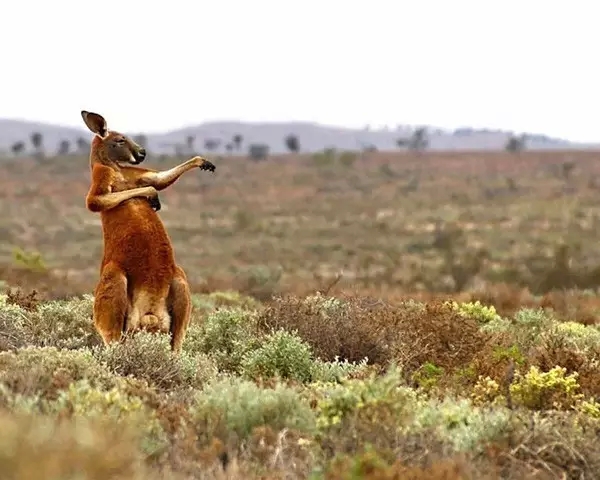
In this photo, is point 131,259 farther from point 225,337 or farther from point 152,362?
point 225,337

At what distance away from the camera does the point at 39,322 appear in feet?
38.1

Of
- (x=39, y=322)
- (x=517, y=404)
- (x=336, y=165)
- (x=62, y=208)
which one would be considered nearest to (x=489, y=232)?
(x=62, y=208)

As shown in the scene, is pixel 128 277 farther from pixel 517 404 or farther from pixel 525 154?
pixel 525 154

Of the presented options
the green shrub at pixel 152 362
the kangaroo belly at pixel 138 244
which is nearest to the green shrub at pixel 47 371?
the green shrub at pixel 152 362

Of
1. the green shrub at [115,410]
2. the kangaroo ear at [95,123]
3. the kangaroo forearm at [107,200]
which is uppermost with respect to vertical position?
the kangaroo ear at [95,123]

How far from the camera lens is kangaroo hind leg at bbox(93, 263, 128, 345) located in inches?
347

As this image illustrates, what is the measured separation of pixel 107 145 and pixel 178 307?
5.02ft

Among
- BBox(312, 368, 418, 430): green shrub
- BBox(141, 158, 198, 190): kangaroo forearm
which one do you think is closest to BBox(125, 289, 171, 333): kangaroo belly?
BBox(141, 158, 198, 190): kangaroo forearm

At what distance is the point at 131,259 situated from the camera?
29.1ft

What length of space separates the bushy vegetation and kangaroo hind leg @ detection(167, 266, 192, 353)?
297 mm

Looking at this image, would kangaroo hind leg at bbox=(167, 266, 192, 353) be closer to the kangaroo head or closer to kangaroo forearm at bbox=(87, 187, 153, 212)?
kangaroo forearm at bbox=(87, 187, 153, 212)

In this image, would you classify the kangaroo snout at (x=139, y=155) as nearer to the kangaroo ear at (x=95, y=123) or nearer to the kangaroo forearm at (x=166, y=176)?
the kangaroo forearm at (x=166, y=176)

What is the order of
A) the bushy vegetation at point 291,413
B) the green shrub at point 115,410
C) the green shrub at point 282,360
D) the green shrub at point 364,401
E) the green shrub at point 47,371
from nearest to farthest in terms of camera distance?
the bushy vegetation at point 291,413, the green shrub at point 115,410, the green shrub at point 364,401, the green shrub at point 47,371, the green shrub at point 282,360

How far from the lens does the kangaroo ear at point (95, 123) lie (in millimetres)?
9312
